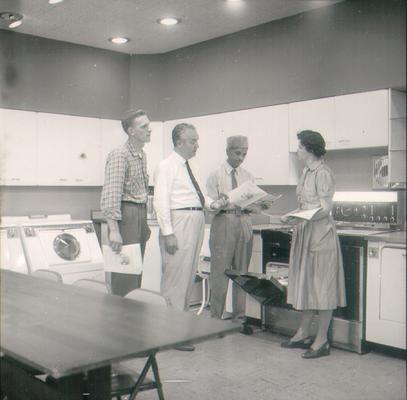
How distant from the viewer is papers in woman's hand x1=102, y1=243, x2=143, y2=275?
2.57 m

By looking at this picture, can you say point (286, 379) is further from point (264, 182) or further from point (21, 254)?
point (21, 254)

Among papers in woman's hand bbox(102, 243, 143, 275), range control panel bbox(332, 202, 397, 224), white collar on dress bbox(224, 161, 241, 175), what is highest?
white collar on dress bbox(224, 161, 241, 175)

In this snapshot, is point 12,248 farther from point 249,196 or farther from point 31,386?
point 31,386

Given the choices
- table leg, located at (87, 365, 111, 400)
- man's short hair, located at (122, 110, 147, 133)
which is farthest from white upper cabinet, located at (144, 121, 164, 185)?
table leg, located at (87, 365, 111, 400)

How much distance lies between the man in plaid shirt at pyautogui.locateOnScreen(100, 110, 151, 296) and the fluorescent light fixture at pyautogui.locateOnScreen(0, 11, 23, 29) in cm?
85

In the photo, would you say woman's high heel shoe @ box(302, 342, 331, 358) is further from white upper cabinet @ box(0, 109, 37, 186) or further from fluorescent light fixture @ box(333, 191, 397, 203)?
white upper cabinet @ box(0, 109, 37, 186)

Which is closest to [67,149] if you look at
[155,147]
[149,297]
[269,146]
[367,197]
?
[155,147]

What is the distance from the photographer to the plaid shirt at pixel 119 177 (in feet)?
8.52

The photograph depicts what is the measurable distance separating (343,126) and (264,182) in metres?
0.57

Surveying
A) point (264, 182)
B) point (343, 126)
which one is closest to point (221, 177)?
point (264, 182)

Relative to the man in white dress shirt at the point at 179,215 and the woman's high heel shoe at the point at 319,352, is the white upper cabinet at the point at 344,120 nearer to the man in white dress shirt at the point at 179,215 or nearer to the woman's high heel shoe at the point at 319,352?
the man in white dress shirt at the point at 179,215

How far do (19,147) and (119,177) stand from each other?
1391mm

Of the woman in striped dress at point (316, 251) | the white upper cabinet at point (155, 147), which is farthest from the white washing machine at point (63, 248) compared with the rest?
the woman in striped dress at point (316, 251)

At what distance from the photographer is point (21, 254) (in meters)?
3.55
